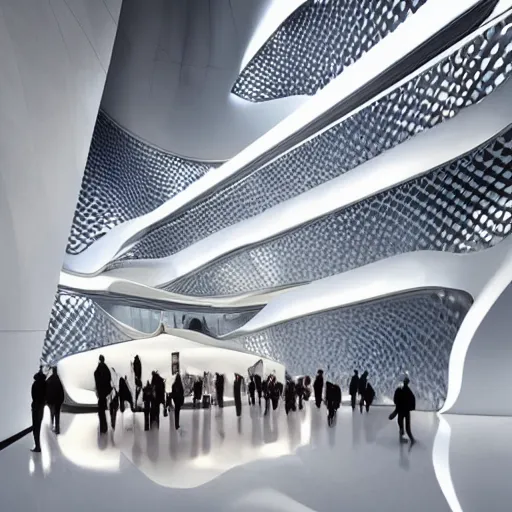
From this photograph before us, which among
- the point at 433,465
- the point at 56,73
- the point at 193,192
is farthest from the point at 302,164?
the point at 433,465

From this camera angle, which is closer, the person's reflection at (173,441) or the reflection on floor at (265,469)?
the reflection on floor at (265,469)

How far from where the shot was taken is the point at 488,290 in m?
8.73

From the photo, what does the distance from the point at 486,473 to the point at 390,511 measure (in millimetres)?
1603

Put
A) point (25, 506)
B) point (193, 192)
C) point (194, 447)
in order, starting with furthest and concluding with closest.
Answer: point (193, 192) < point (194, 447) < point (25, 506)

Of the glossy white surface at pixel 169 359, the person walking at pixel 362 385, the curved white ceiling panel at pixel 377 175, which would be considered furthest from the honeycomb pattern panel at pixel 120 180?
the person walking at pixel 362 385

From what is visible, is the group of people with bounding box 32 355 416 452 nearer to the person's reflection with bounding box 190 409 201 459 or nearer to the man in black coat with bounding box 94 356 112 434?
the man in black coat with bounding box 94 356 112 434

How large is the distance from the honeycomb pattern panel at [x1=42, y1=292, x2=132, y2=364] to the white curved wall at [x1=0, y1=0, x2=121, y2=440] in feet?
32.5

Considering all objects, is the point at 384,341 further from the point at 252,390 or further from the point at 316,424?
the point at 316,424

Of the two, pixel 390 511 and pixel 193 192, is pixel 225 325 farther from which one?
pixel 390 511

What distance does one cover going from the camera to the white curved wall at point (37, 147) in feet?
19.0

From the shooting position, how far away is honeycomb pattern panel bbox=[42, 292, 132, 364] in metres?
17.3

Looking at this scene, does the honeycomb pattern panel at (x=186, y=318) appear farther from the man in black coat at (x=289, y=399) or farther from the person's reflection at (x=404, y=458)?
the person's reflection at (x=404, y=458)

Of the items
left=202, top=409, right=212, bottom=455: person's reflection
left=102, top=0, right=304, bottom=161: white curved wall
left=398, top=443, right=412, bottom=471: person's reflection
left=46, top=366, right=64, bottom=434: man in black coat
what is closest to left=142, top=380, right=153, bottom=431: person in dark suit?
left=202, top=409, right=212, bottom=455: person's reflection

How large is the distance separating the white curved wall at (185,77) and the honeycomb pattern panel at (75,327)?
518cm
